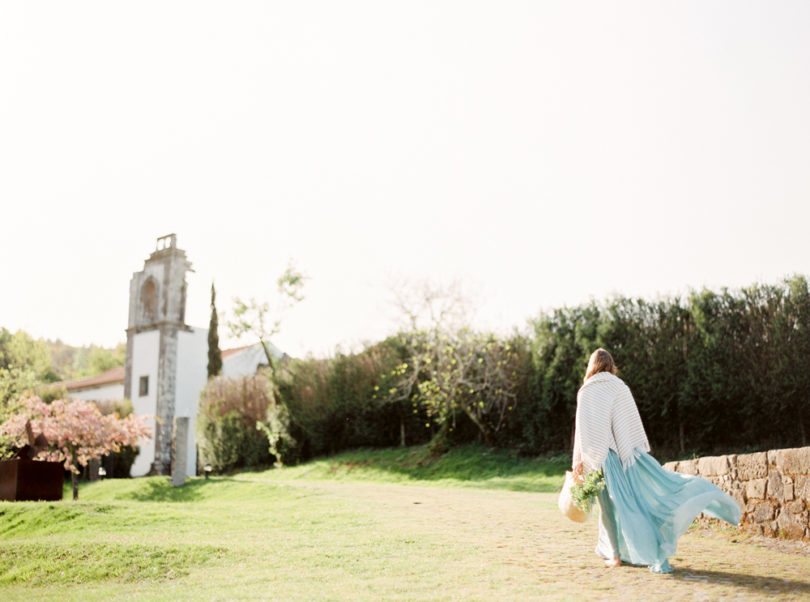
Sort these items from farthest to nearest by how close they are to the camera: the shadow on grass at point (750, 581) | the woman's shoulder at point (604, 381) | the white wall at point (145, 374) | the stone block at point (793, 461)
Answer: the white wall at point (145, 374)
the stone block at point (793, 461)
the woman's shoulder at point (604, 381)
the shadow on grass at point (750, 581)

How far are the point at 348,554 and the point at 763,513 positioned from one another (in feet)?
15.6

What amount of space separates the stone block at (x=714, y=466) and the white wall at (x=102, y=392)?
38.2 metres

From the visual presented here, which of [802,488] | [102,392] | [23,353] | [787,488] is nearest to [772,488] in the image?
[787,488]

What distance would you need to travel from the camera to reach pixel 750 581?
5.86 m

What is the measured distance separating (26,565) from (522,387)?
1705 cm

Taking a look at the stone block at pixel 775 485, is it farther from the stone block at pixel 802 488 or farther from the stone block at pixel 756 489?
the stone block at pixel 802 488

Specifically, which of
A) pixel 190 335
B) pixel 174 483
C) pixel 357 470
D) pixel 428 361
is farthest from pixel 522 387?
pixel 190 335

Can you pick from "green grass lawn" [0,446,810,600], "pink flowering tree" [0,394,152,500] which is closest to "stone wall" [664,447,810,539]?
"green grass lawn" [0,446,810,600]

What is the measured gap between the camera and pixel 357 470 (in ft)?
79.9

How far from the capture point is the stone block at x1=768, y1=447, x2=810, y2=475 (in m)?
7.49

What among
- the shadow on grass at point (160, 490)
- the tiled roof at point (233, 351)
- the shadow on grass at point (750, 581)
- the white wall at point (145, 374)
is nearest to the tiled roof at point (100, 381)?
the white wall at point (145, 374)

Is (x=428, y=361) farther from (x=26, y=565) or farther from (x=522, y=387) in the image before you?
(x=26, y=565)

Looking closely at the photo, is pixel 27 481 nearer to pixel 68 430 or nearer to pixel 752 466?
pixel 68 430

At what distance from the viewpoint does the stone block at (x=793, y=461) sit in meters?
7.49
